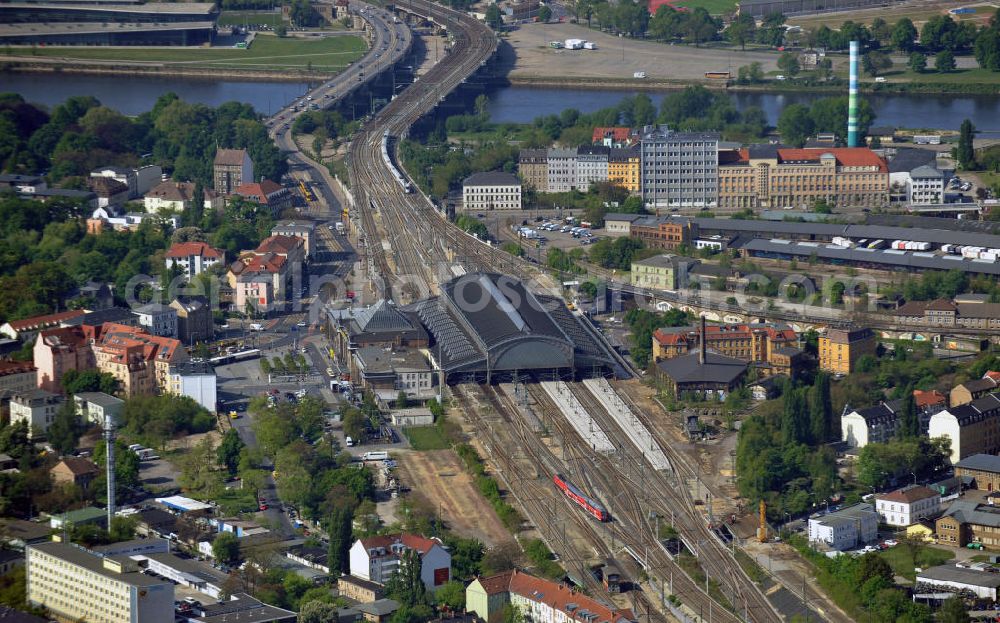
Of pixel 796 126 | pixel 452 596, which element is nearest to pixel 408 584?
pixel 452 596

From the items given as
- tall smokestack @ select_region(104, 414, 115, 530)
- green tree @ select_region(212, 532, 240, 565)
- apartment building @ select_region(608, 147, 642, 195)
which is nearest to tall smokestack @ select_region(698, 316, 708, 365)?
green tree @ select_region(212, 532, 240, 565)

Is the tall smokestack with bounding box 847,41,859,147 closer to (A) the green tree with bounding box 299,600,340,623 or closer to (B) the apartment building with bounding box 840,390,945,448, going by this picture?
(B) the apartment building with bounding box 840,390,945,448

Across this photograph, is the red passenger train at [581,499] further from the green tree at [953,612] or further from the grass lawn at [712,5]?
Answer: the grass lawn at [712,5]

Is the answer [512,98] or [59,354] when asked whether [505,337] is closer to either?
[59,354]

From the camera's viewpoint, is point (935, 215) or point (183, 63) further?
point (183, 63)

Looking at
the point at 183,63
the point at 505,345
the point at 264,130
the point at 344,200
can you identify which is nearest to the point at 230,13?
the point at 183,63

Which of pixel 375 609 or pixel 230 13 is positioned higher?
pixel 230 13

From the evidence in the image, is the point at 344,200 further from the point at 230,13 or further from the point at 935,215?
the point at 230,13
